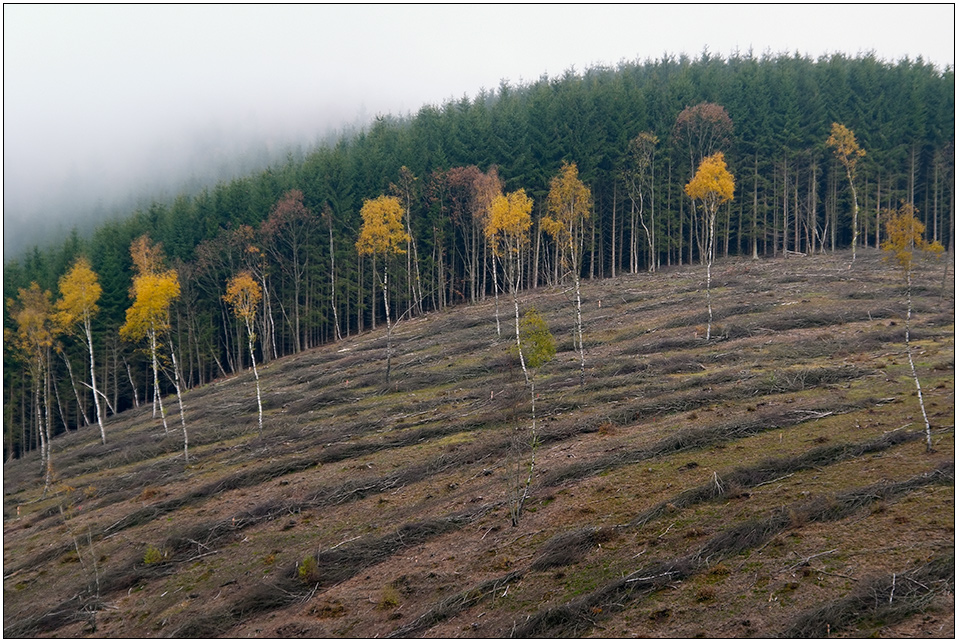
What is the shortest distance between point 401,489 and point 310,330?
43578 millimetres

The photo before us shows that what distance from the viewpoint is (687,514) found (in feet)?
59.3

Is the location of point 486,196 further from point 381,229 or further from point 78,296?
point 78,296

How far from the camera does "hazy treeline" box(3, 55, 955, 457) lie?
62594mm

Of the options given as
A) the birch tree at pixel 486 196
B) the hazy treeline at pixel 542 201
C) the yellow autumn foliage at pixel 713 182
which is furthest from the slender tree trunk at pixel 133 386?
the yellow autumn foliage at pixel 713 182

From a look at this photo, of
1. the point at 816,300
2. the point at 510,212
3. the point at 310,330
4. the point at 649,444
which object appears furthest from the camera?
the point at 310,330

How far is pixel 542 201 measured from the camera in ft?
214

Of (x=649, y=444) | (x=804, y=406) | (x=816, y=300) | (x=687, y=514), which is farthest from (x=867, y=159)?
(x=687, y=514)

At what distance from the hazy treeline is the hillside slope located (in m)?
23.9

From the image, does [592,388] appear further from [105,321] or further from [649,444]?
[105,321]

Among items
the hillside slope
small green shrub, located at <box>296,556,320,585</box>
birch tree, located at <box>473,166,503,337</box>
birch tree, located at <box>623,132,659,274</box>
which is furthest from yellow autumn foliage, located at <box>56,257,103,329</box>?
birch tree, located at <box>623,132,659,274</box>

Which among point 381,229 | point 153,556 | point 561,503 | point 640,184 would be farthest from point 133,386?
point 640,184

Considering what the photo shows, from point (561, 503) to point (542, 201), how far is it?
49333 millimetres

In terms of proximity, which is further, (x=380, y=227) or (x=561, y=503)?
(x=380, y=227)

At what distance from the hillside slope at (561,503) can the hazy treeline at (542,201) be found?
78.3 feet
